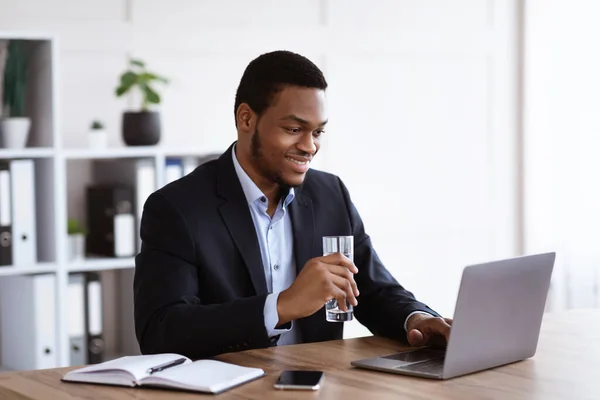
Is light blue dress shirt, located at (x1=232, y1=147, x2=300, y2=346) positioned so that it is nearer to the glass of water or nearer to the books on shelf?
the glass of water

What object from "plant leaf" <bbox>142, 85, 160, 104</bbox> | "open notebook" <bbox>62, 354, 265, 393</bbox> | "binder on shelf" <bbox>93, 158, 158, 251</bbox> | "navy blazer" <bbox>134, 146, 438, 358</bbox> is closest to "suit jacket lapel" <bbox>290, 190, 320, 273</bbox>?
"navy blazer" <bbox>134, 146, 438, 358</bbox>

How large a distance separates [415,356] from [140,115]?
206 cm

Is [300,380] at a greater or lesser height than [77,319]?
greater

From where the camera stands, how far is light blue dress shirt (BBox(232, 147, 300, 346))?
2.50 meters

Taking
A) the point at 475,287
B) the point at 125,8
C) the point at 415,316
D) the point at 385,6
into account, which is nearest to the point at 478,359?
the point at 475,287

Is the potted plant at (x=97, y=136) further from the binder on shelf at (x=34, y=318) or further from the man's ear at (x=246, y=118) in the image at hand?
the man's ear at (x=246, y=118)

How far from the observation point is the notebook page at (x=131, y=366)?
186 cm

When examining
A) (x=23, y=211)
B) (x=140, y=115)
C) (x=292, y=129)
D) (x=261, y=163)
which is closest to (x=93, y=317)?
(x=23, y=211)

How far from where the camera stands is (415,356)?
209 cm

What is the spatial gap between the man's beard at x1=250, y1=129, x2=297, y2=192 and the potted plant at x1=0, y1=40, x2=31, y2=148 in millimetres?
1426

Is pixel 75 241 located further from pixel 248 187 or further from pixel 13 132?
pixel 248 187

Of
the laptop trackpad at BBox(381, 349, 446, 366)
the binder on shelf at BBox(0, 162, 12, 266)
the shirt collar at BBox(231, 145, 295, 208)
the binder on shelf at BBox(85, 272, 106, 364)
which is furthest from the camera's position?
the binder on shelf at BBox(85, 272, 106, 364)

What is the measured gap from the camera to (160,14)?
4.23 meters

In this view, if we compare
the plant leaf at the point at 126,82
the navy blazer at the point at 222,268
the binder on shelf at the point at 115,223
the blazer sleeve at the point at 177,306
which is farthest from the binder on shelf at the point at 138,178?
the blazer sleeve at the point at 177,306
